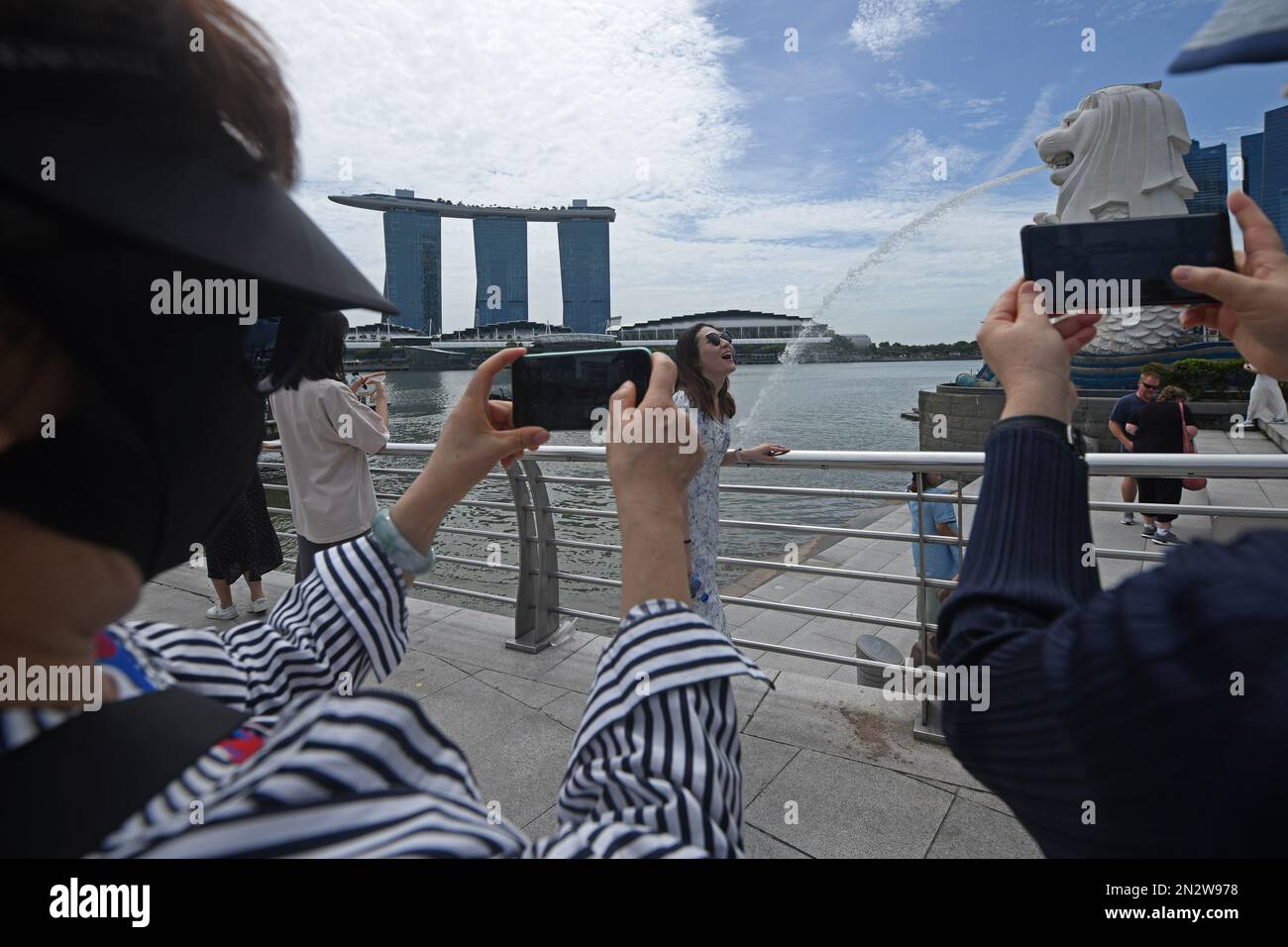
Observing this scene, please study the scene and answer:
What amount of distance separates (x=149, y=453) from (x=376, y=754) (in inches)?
11.9

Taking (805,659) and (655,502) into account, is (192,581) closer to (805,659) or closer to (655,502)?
(805,659)

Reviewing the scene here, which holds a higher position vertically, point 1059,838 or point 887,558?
point 1059,838

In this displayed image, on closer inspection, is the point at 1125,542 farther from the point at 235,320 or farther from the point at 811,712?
the point at 235,320

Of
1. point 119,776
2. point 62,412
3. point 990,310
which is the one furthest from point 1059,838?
point 62,412

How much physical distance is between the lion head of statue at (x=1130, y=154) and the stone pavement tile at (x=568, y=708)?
22.8 meters

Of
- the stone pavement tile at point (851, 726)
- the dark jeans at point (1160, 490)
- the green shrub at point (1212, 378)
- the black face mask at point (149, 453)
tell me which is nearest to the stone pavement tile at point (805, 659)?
the stone pavement tile at point (851, 726)

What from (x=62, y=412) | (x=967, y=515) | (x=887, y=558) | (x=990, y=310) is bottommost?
(x=887, y=558)

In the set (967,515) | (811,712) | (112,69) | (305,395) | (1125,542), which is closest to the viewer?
(112,69)

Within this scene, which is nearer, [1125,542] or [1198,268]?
[1198,268]

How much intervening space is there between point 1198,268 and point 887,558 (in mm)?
8101

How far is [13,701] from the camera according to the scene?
0.50 meters

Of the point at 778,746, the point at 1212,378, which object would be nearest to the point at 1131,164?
the point at 1212,378

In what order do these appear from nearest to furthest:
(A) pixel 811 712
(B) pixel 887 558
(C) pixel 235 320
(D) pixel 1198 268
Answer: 1. (C) pixel 235 320
2. (D) pixel 1198 268
3. (A) pixel 811 712
4. (B) pixel 887 558

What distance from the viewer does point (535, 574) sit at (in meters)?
4.09
